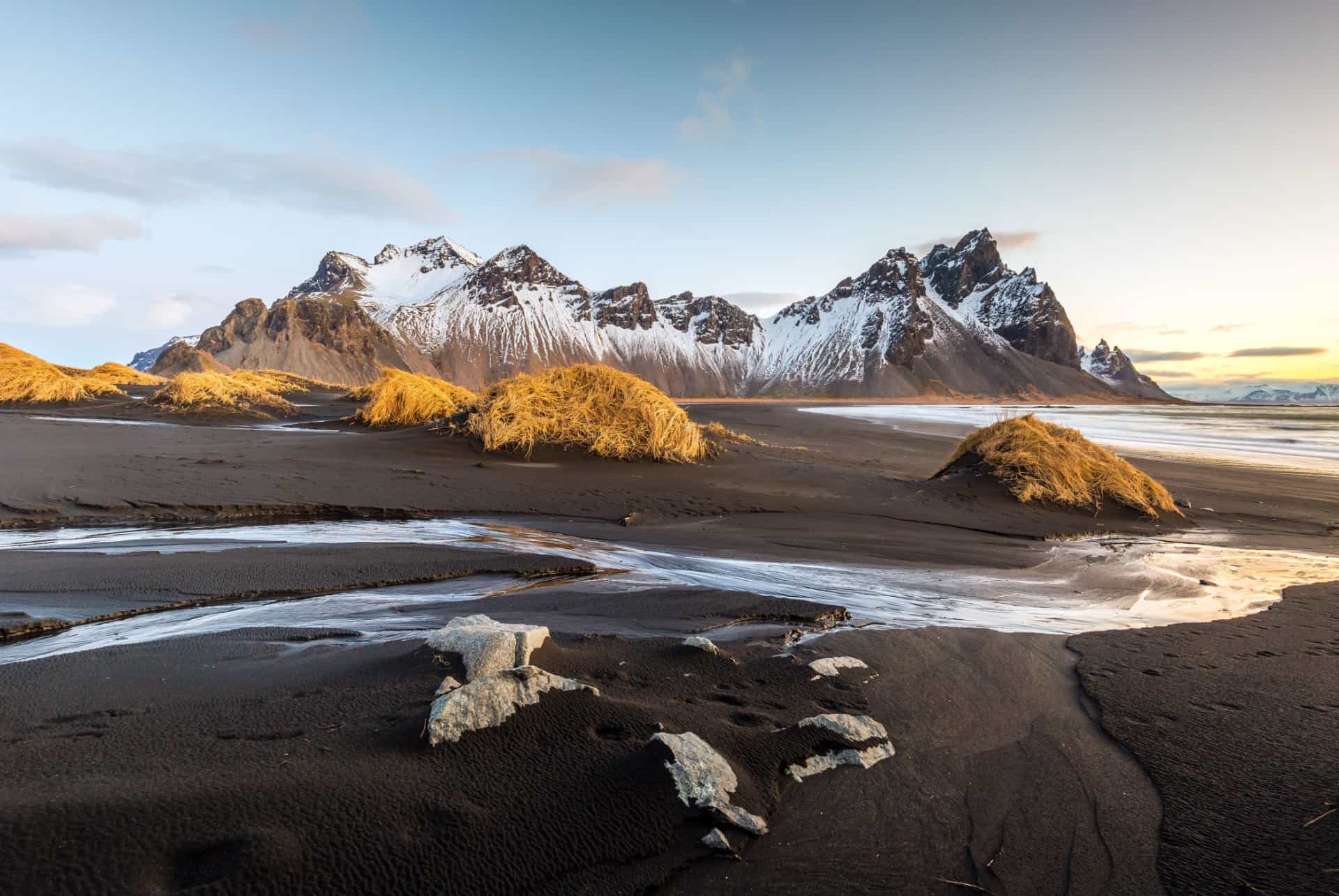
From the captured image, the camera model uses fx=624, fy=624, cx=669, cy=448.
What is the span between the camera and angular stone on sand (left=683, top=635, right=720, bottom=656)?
7.89 ft

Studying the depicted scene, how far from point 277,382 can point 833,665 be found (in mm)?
24362

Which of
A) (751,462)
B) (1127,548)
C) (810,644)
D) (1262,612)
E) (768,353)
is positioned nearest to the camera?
(810,644)

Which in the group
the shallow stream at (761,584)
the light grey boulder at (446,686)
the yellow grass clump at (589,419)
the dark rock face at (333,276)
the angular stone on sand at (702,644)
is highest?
the dark rock face at (333,276)

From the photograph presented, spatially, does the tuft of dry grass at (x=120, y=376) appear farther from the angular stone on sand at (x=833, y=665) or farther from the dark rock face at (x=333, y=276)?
the dark rock face at (x=333, y=276)

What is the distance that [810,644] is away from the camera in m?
2.74

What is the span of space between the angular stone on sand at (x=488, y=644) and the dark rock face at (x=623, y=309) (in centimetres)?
16412

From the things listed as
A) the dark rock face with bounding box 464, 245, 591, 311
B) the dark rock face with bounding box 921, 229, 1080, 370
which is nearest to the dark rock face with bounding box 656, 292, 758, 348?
the dark rock face with bounding box 464, 245, 591, 311

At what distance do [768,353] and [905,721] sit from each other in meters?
180

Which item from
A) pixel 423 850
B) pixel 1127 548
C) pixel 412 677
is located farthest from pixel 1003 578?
pixel 423 850

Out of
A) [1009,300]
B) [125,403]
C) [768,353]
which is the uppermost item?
[1009,300]

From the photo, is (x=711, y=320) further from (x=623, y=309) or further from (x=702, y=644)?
(x=702, y=644)

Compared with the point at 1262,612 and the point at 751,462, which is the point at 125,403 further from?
the point at 1262,612

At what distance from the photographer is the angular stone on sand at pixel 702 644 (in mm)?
2406

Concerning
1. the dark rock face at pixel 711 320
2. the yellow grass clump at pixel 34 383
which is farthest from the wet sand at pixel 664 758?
the dark rock face at pixel 711 320
